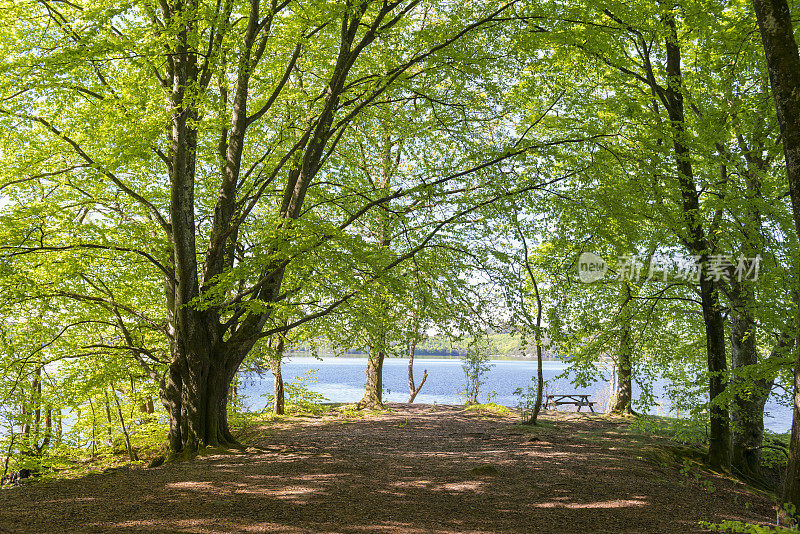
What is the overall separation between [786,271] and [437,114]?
256 inches

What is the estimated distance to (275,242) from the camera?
7.07 m

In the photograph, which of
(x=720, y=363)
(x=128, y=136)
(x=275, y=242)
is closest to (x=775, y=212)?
(x=720, y=363)

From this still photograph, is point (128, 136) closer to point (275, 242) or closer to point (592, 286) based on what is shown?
point (275, 242)

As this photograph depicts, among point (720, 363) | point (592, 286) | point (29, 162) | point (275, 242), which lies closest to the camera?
point (275, 242)

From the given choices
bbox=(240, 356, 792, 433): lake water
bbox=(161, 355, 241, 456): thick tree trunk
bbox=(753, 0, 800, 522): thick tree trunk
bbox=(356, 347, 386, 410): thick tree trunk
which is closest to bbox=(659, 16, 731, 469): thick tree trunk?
bbox=(240, 356, 792, 433): lake water

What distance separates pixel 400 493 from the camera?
230 inches
